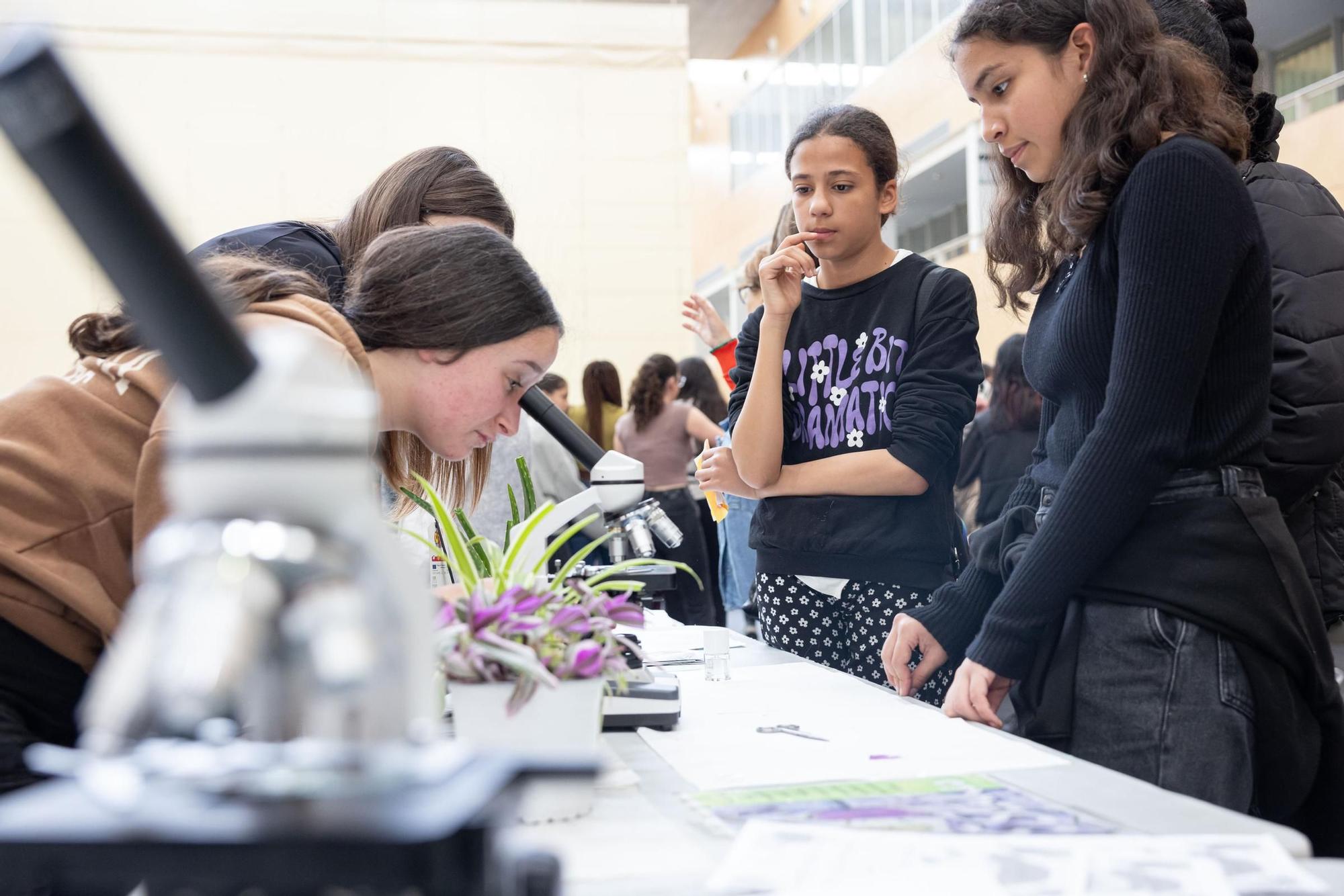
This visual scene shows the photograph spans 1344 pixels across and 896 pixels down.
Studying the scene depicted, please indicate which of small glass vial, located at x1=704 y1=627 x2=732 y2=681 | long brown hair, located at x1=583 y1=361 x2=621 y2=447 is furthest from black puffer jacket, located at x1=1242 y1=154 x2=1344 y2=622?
long brown hair, located at x1=583 y1=361 x2=621 y2=447

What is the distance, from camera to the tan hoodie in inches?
37.3

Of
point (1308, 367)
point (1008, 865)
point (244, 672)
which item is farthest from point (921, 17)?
point (244, 672)

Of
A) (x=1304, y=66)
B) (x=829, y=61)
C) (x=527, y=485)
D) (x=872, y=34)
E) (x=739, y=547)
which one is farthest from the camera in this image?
(x=829, y=61)

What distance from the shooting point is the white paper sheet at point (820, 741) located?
3.28 feet

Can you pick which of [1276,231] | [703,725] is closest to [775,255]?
[1276,231]

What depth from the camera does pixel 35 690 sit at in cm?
98

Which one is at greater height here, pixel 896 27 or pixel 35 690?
pixel 896 27

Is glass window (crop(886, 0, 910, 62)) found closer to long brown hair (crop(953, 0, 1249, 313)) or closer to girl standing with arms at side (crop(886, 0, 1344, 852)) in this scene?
long brown hair (crop(953, 0, 1249, 313))

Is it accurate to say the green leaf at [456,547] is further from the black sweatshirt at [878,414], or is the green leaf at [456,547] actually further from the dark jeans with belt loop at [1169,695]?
the black sweatshirt at [878,414]

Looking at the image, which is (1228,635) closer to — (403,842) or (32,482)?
(403,842)

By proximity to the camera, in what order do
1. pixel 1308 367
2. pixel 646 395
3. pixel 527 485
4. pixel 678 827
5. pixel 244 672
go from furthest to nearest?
pixel 646 395, pixel 527 485, pixel 1308 367, pixel 678 827, pixel 244 672

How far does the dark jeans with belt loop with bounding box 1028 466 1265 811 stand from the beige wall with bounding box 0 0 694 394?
5.35m

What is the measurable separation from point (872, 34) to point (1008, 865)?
10896mm

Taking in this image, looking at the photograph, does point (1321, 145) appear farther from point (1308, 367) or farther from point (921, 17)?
point (1308, 367)
